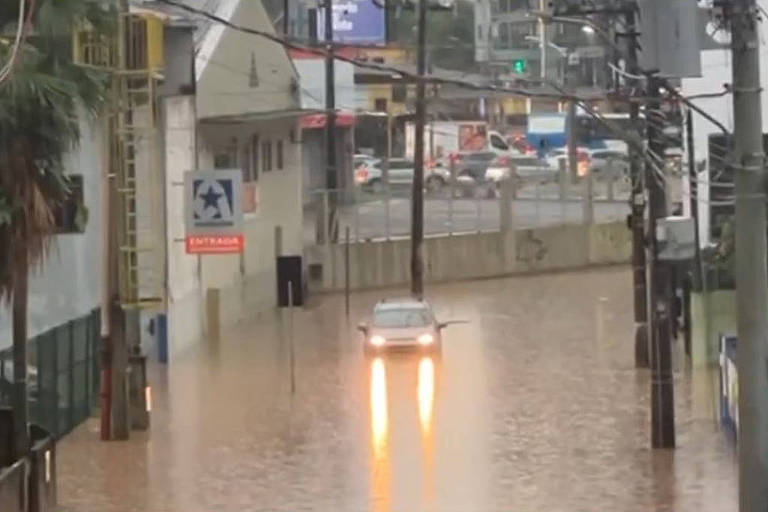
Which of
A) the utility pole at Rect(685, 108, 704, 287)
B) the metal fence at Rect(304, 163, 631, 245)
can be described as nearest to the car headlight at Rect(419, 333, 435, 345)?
the utility pole at Rect(685, 108, 704, 287)

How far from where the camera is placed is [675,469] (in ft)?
84.3

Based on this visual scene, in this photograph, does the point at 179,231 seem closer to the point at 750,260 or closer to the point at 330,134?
the point at 330,134

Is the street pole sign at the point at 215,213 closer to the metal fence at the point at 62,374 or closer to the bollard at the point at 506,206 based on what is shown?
the metal fence at the point at 62,374

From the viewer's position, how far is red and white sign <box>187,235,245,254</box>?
3691cm

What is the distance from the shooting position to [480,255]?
2366 inches

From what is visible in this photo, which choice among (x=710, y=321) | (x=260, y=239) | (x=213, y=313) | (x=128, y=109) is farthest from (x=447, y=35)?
(x=128, y=109)

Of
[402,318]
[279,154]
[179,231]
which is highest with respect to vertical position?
[279,154]

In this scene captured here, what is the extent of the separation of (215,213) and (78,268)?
337 centimetres

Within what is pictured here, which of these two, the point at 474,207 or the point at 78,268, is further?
the point at 474,207

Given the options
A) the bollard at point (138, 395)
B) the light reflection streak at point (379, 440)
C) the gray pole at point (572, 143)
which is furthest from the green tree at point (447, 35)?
the bollard at point (138, 395)

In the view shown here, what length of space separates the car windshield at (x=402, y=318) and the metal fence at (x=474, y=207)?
16.0 m

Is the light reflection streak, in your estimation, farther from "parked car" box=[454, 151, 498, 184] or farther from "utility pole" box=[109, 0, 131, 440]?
"parked car" box=[454, 151, 498, 184]

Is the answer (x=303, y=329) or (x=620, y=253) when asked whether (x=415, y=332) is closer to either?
(x=303, y=329)

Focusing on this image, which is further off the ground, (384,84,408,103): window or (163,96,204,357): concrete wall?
(384,84,408,103): window
